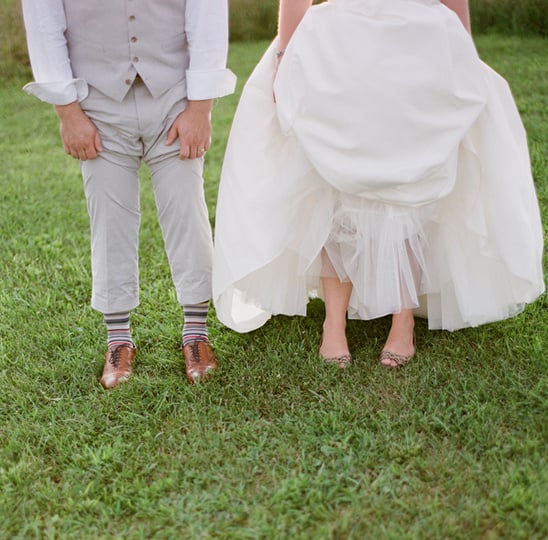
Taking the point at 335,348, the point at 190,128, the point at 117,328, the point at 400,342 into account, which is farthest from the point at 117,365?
the point at 400,342

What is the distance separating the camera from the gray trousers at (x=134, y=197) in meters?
2.62

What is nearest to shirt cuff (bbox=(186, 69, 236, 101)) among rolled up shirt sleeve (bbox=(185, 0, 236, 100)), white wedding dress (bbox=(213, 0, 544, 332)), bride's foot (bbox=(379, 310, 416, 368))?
rolled up shirt sleeve (bbox=(185, 0, 236, 100))

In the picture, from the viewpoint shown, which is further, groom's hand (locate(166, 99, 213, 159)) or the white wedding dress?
groom's hand (locate(166, 99, 213, 159))

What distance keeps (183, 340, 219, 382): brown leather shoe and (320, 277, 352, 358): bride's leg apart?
1.33ft

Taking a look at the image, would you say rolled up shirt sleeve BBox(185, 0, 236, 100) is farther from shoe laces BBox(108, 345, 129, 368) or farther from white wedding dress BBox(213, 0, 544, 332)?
shoe laces BBox(108, 345, 129, 368)

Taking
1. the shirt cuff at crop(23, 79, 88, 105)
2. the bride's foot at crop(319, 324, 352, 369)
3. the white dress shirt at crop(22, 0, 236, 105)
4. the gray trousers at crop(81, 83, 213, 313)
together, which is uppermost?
the white dress shirt at crop(22, 0, 236, 105)

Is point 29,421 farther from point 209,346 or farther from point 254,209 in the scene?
point 254,209

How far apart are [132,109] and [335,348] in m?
1.10

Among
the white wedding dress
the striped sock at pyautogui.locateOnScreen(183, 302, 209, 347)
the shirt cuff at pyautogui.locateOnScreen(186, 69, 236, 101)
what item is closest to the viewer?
the white wedding dress

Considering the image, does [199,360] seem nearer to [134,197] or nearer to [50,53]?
[134,197]

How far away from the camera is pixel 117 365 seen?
2863 millimetres

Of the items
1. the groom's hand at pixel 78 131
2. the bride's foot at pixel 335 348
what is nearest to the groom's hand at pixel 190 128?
the groom's hand at pixel 78 131

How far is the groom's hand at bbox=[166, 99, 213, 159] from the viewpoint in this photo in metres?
2.63

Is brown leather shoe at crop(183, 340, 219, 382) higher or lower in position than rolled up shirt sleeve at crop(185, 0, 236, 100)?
lower
